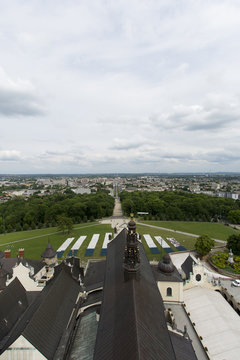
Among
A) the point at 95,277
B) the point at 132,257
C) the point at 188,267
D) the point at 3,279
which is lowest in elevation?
the point at 3,279

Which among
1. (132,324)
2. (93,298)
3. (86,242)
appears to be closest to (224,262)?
(93,298)

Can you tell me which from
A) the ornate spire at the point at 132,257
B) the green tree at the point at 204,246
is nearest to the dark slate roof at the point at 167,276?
the ornate spire at the point at 132,257

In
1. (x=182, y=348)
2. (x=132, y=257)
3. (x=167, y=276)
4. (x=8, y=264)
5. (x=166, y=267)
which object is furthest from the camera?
(x=8, y=264)

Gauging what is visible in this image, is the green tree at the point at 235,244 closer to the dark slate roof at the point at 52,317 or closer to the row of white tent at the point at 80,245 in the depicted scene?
the row of white tent at the point at 80,245

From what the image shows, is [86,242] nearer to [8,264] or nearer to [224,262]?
[8,264]

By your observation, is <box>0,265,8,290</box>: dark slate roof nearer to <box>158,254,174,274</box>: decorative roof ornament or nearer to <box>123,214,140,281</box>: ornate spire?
<box>123,214,140,281</box>: ornate spire

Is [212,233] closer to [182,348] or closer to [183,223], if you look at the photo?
[183,223]
